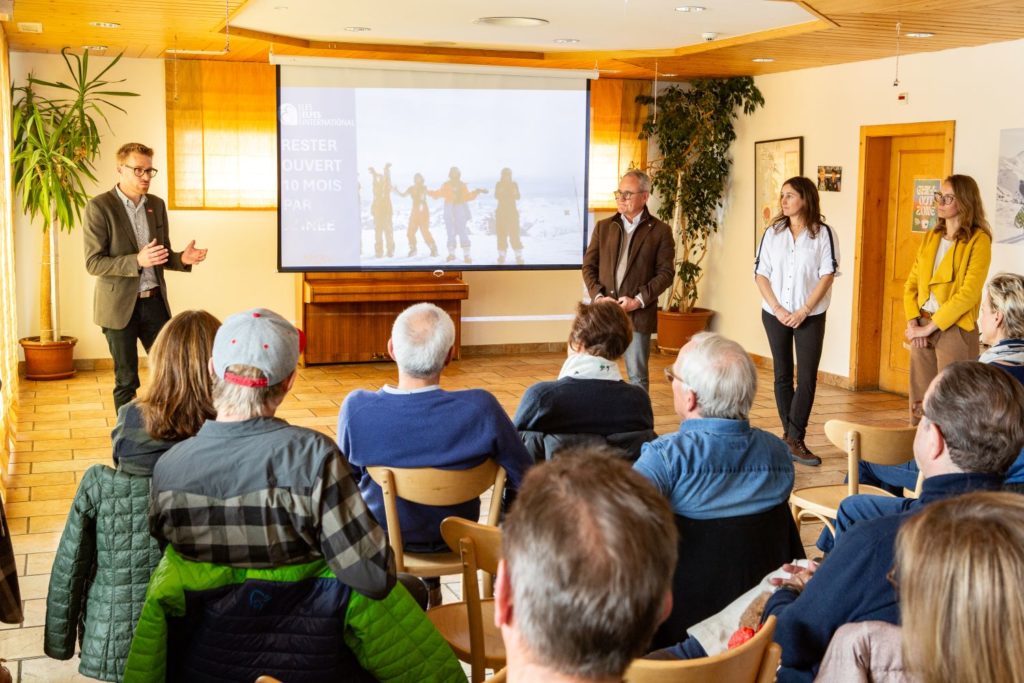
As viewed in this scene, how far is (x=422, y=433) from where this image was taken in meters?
3.12

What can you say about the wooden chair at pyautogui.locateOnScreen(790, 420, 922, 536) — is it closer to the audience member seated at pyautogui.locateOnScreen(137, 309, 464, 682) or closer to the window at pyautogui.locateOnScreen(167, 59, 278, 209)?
the audience member seated at pyautogui.locateOnScreen(137, 309, 464, 682)

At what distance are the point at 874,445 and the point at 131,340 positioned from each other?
3881mm

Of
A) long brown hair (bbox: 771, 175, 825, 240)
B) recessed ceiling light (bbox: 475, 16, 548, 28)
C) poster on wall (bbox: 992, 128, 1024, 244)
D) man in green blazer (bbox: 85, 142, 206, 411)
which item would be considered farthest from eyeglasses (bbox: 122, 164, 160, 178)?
poster on wall (bbox: 992, 128, 1024, 244)

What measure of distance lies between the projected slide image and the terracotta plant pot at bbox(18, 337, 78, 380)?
1.89 metres

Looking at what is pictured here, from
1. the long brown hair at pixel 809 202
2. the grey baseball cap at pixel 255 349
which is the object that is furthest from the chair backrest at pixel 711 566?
the long brown hair at pixel 809 202

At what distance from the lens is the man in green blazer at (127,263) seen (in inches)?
226

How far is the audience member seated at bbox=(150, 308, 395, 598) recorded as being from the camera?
2.14 metres

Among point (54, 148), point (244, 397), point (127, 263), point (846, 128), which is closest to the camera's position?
point (244, 397)

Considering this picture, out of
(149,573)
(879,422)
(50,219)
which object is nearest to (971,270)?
(879,422)

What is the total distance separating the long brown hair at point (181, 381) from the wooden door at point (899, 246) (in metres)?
6.84

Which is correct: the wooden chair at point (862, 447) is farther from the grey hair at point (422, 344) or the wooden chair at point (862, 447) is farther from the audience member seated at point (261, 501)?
the audience member seated at point (261, 501)

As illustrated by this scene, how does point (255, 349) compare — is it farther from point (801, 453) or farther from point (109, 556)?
point (801, 453)

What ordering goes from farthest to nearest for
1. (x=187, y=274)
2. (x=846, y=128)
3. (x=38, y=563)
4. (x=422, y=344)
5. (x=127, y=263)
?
(x=187, y=274) → (x=846, y=128) → (x=127, y=263) → (x=38, y=563) → (x=422, y=344)

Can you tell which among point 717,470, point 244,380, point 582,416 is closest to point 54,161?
point 582,416
